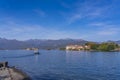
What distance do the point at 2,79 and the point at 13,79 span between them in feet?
11.0

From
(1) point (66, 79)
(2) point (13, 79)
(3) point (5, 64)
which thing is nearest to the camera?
(2) point (13, 79)

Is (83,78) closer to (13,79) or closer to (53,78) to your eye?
(53,78)

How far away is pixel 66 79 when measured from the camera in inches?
2739

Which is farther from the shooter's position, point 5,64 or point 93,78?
point 5,64

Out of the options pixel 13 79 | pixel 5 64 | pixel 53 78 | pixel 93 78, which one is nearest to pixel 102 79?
pixel 93 78

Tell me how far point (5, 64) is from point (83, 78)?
36.9 metres

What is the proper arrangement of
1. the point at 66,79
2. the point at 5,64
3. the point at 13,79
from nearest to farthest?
the point at 13,79
the point at 66,79
the point at 5,64

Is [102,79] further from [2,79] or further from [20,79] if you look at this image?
[2,79]

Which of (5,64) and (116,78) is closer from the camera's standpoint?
(116,78)

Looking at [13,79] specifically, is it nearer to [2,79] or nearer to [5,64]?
[2,79]

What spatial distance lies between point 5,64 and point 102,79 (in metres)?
42.5

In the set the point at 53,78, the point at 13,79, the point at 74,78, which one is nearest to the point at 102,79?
the point at 74,78

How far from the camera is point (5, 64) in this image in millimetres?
→ 94938

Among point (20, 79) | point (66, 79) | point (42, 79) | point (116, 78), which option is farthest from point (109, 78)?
point (20, 79)
